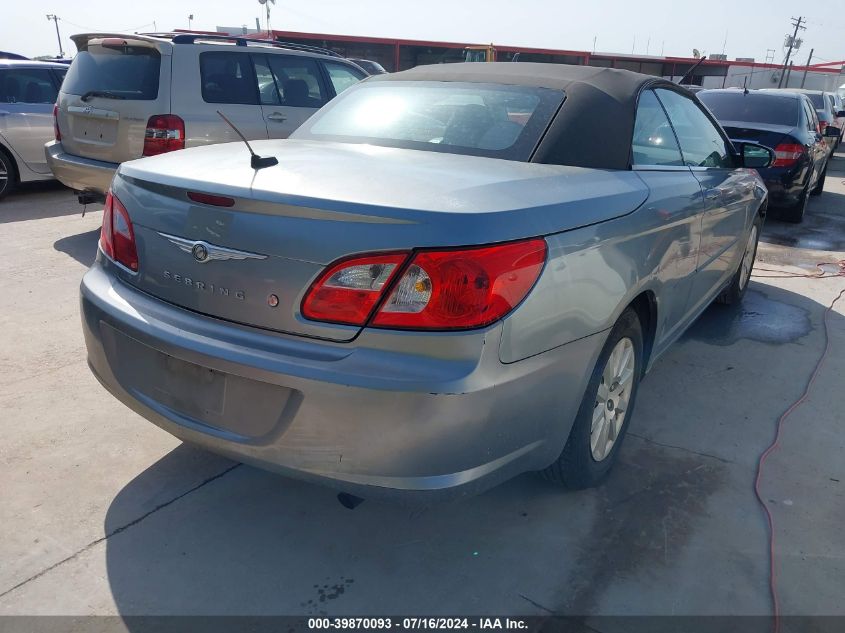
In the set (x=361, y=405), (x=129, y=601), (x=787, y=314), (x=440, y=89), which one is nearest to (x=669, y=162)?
(x=440, y=89)

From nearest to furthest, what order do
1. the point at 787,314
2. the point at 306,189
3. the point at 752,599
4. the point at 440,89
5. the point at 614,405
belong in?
the point at 306,189 < the point at 752,599 < the point at 614,405 < the point at 440,89 < the point at 787,314

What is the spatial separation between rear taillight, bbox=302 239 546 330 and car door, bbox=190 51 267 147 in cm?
454

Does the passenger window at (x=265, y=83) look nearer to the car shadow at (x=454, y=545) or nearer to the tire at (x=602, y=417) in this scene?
the car shadow at (x=454, y=545)

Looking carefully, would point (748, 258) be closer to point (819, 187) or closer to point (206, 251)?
point (206, 251)

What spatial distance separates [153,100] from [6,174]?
352 centimetres

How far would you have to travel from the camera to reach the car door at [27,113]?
26.4ft

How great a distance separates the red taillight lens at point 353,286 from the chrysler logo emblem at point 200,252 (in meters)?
0.40

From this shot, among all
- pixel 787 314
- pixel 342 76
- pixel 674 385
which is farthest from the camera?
pixel 342 76

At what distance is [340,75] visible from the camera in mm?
7477

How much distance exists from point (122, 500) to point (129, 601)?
57cm

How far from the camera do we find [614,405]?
9.28 feet

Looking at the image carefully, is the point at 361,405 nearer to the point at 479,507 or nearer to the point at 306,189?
the point at 306,189

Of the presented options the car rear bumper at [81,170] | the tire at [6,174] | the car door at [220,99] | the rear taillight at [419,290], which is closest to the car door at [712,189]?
the rear taillight at [419,290]

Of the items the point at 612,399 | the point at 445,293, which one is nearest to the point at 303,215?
the point at 445,293
